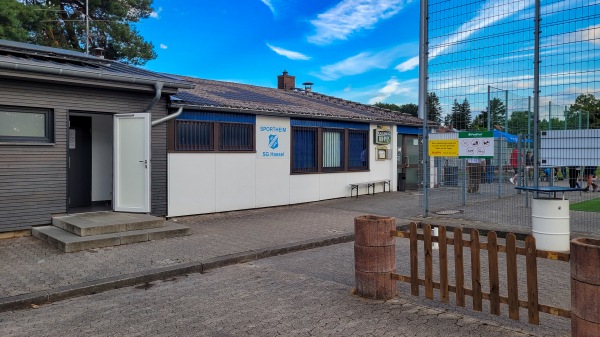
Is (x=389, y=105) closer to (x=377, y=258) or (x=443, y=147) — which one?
(x=443, y=147)

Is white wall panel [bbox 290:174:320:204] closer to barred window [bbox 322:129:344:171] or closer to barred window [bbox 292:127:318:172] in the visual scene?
barred window [bbox 292:127:318:172]

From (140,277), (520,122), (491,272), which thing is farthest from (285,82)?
(491,272)

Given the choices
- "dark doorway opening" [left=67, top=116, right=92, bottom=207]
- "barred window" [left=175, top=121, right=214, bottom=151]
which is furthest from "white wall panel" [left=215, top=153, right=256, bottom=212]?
"dark doorway opening" [left=67, top=116, right=92, bottom=207]

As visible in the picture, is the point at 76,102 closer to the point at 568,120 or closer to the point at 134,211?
the point at 134,211

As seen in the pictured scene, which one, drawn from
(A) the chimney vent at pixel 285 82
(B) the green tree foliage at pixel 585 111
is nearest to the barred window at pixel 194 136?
(B) the green tree foliage at pixel 585 111

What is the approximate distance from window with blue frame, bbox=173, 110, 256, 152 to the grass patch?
1021 cm

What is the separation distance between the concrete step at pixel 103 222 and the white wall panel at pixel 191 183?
1328mm

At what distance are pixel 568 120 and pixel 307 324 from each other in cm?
953

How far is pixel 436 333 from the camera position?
435cm

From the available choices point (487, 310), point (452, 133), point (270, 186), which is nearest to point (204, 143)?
point (270, 186)

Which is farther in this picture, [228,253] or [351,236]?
[351,236]

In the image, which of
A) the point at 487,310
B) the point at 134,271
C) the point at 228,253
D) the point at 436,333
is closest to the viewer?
the point at 436,333

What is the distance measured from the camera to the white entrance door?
10047mm

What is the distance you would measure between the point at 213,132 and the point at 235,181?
151 cm
